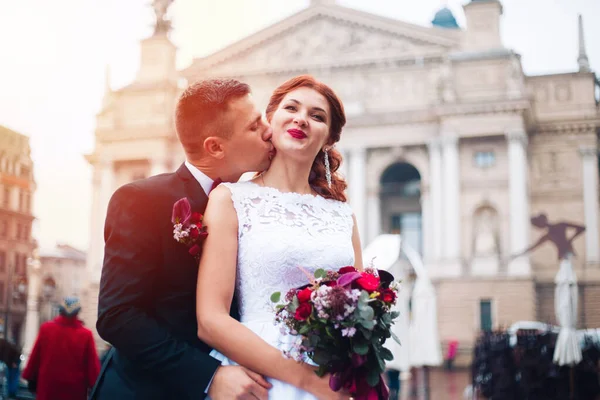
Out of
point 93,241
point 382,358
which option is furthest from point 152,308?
point 93,241

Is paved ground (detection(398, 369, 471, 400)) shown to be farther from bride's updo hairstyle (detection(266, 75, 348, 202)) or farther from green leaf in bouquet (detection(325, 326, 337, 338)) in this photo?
green leaf in bouquet (detection(325, 326, 337, 338))

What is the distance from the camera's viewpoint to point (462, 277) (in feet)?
102

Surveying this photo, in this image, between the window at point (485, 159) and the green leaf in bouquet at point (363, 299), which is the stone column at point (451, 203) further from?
the green leaf in bouquet at point (363, 299)

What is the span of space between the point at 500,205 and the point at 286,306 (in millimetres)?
30857

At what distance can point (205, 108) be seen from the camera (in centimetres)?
293

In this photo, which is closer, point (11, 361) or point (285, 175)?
point (285, 175)

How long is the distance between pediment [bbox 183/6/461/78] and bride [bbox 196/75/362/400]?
3225cm

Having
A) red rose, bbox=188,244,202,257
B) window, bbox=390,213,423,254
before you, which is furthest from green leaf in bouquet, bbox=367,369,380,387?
window, bbox=390,213,423,254

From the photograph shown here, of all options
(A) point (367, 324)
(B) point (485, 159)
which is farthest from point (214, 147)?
(B) point (485, 159)

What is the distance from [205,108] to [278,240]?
623 millimetres

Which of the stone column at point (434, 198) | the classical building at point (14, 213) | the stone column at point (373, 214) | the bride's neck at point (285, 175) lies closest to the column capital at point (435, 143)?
the stone column at point (434, 198)

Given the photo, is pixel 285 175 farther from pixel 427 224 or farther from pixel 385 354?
pixel 427 224

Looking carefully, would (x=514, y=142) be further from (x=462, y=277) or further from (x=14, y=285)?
(x=14, y=285)

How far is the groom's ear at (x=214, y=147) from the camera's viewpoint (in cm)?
296
